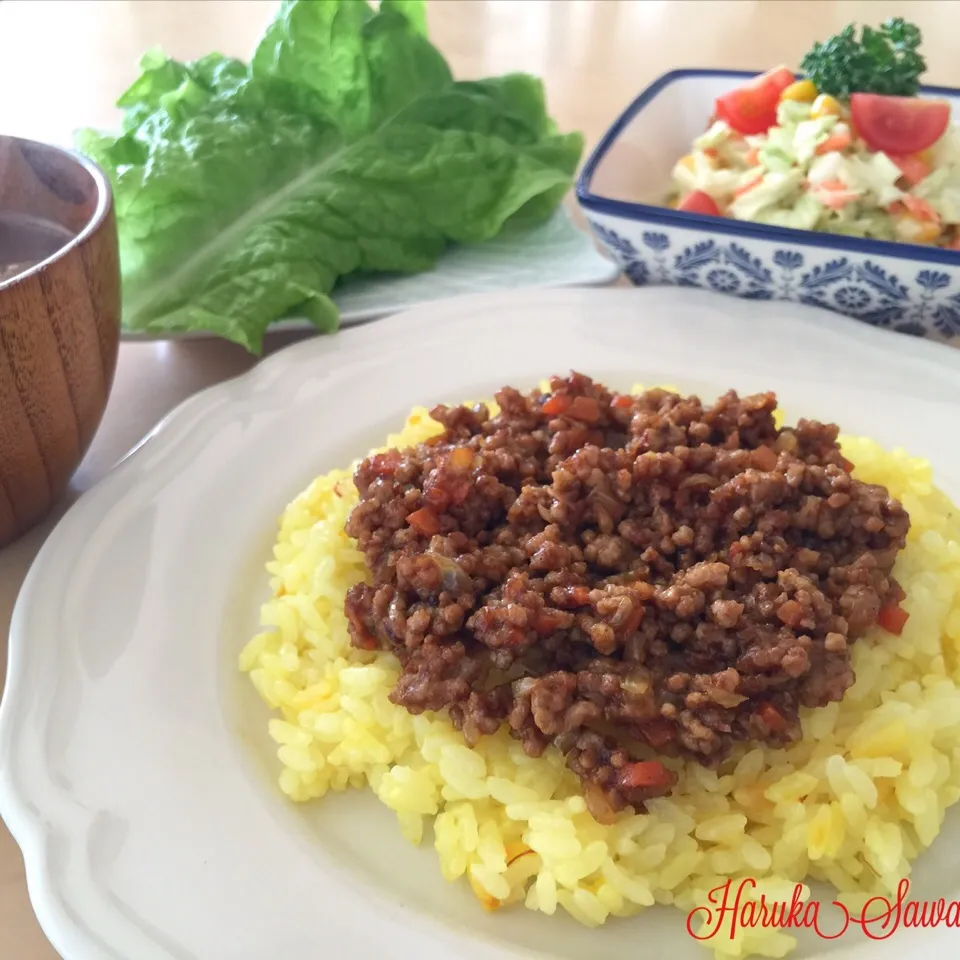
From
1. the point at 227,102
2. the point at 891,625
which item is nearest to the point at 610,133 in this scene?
the point at 227,102

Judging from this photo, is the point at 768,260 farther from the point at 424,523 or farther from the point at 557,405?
the point at 424,523

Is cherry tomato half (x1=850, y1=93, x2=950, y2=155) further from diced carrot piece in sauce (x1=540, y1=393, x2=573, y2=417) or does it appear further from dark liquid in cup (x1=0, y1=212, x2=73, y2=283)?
dark liquid in cup (x1=0, y1=212, x2=73, y2=283)

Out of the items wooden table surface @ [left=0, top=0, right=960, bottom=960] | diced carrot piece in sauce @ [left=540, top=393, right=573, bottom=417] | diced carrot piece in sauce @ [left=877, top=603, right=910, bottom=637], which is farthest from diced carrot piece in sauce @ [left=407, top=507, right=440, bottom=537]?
wooden table surface @ [left=0, top=0, right=960, bottom=960]

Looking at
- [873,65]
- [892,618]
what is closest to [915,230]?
[873,65]

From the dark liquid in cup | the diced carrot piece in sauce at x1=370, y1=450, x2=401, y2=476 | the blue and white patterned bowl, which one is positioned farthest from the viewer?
the blue and white patterned bowl

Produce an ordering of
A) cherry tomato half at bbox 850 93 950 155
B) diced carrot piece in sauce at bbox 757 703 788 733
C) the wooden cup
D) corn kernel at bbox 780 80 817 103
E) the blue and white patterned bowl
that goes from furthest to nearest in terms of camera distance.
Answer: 1. corn kernel at bbox 780 80 817 103
2. cherry tomato half at bbox 850 93 950 155
3. the blue and white patterned bowl
4. the wooden cup
5. diced carrot piece in sauce at bbox 757 703 788 733

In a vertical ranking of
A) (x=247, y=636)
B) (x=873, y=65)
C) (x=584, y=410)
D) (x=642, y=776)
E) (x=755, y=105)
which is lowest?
(x=247, y=636)
